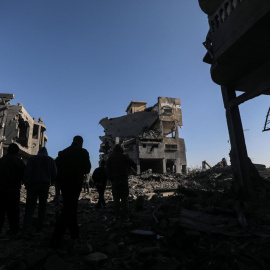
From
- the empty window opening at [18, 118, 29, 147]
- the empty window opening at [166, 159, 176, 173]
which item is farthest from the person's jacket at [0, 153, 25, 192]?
the empty window opening at [166, 159, 176, 173]

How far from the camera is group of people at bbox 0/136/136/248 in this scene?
3225 mm

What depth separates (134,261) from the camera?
2.47 meters

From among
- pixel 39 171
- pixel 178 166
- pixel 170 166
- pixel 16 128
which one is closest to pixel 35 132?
pixel 16 128

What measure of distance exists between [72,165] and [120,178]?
5.61 ft

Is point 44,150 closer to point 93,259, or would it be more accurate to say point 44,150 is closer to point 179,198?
point 93,259

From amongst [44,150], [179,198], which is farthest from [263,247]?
[44,150]

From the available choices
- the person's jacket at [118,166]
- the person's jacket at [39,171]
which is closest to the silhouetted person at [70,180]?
the person's jacket at [39,171]

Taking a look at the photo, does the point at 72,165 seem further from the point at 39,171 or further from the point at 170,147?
the point at 170,147

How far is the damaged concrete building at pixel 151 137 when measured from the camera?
94.8 feet

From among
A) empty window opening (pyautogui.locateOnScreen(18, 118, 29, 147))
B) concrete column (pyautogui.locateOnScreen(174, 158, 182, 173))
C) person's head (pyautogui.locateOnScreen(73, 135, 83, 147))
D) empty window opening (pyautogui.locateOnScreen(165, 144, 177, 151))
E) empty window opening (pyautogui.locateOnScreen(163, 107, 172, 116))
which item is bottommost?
person's head (pyautogui.locateOnScreen(73, 135, 83, 147))

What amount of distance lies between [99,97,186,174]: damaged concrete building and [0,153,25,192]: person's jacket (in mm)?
23905

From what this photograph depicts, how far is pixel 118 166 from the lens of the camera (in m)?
4.85

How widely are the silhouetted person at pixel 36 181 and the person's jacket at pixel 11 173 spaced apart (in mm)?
222

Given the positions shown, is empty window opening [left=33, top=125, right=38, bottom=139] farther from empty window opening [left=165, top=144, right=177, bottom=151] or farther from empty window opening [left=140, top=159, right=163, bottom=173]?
empty window opening [left=165, top=144, right=177, bottom=151]
